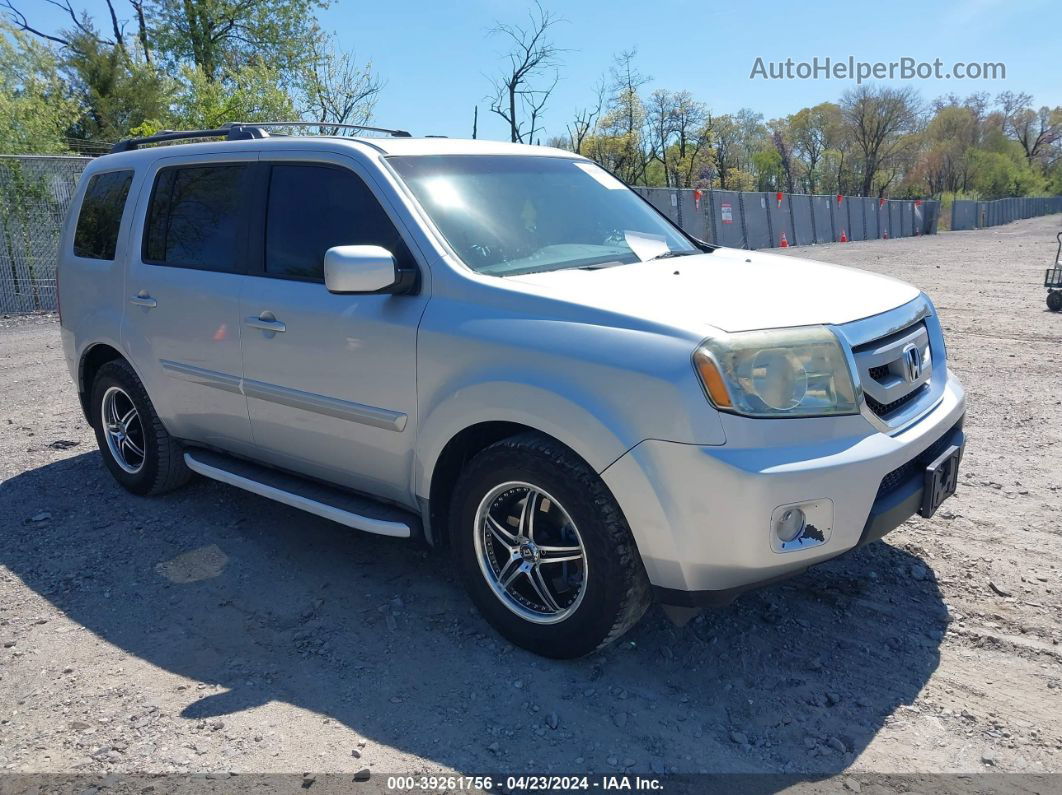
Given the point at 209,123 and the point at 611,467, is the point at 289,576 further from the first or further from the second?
the point at 209,123

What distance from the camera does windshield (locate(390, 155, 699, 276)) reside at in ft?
12.0

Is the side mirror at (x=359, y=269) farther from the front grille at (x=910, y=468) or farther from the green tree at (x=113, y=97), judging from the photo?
the green tree at (x=113, y=97)

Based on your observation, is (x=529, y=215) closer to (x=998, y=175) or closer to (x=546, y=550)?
(x=546, y=550)

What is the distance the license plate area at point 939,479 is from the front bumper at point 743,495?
27 centimetres

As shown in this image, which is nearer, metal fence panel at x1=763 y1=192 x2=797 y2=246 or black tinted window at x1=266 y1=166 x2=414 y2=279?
black tinted window at x1=266 y1=166 x2=414 y2=279

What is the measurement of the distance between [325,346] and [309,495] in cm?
70

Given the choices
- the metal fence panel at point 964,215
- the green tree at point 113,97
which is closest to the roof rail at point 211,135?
the green tree at point 113,97

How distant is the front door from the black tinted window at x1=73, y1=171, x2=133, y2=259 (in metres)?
1.42

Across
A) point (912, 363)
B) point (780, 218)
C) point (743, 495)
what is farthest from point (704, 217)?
point (743, 495)

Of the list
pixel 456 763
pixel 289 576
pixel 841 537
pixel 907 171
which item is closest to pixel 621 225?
pixel 841 537

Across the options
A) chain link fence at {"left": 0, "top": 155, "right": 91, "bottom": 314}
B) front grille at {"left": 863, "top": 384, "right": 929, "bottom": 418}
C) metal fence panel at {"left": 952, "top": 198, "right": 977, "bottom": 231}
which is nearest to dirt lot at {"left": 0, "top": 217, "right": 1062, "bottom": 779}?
front grille at {"left": 863, "top": 384, "right": 929, "bottom": 418}

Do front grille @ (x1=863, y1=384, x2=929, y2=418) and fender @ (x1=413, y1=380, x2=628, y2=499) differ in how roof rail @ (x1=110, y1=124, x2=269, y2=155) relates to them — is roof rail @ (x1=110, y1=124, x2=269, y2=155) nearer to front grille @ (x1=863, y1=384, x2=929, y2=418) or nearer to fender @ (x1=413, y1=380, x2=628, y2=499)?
fender @ (x1=413, y1=380, x2=628, y2=499)

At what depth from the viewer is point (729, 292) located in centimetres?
326

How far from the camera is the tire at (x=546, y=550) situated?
2975 mm
